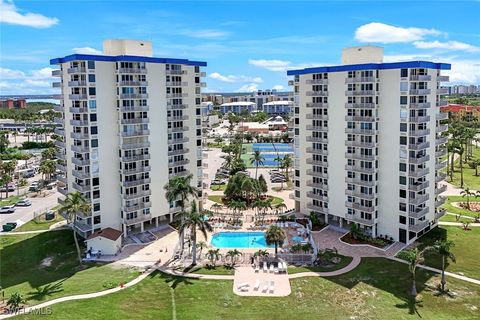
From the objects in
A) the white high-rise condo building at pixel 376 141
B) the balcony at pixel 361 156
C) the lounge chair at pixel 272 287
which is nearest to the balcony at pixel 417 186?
the white high-rise condo building at pixel 376 141

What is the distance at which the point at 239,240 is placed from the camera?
68.5 metres

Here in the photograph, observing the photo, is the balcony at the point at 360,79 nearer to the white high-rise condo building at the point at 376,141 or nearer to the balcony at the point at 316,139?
the white high-rise condo building at the point at 376,141

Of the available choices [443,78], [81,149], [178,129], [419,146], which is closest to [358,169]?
[419,146]

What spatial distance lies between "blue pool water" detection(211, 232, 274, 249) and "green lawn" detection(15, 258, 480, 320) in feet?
42.1

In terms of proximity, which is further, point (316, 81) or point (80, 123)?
point (316, 81)

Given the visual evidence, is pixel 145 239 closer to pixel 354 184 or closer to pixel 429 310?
pixel 354 184

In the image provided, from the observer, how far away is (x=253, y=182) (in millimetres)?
85688

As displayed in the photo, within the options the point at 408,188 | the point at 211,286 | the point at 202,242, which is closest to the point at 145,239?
the point at 202,242

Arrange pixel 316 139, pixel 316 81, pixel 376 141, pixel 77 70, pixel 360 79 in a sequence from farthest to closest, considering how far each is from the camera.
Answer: pixel 316 139, pixel 316 81, pixel 360 79, pixel 376 141, pixel 77 70

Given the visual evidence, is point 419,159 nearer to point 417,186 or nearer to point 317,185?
point 417,186

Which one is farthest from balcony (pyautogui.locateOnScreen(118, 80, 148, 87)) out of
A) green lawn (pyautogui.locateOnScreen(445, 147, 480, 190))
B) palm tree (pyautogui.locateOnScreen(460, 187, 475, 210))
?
green lawn (pyautogui.locateOnScreen(445, 147, 480, 190))

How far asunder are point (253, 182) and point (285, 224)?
14.2 metres

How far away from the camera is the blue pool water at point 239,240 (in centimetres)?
6588

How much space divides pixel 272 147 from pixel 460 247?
117 m
